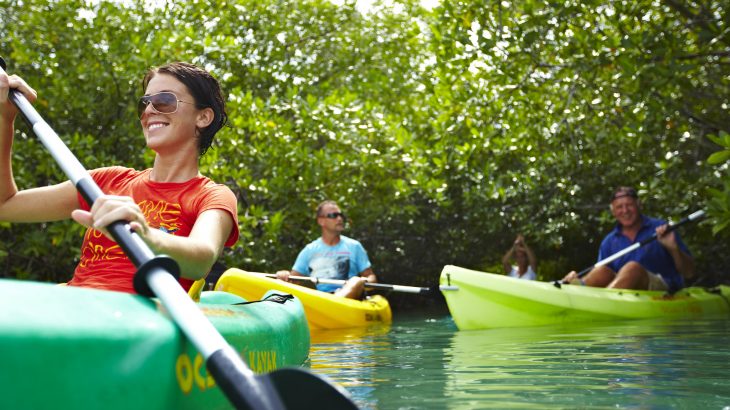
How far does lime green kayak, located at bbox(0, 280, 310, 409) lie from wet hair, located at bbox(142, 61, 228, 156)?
3.68ft

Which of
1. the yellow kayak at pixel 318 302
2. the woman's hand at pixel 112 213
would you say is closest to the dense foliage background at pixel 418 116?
the yellow kayak at pixel 318 302

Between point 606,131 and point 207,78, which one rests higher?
point 606,131

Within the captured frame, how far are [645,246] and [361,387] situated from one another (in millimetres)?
5821

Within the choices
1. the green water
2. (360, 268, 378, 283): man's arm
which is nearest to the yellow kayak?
(360, 268, 378, 283): man's arm

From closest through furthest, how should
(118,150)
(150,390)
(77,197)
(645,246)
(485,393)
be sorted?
(150,390) → (77,197) → (485,393) → (645,246) → (118,150)

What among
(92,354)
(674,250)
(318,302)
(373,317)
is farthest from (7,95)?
(674,250)

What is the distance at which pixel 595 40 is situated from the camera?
7629mm

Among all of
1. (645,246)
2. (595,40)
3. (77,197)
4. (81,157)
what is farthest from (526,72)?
(77,197)

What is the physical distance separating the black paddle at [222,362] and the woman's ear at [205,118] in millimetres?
933

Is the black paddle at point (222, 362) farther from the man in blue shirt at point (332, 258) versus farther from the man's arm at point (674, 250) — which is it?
the man's arm at point (674, 250)

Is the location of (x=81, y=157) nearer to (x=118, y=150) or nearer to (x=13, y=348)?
(x=118, y=150)

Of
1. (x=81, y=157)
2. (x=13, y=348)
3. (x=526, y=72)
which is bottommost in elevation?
(x=13, y=348)

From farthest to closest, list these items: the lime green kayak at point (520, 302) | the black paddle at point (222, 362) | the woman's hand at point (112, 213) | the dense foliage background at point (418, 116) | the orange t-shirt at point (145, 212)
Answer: the dense foliage background at point (418, 116) → the lime green kayak at point (520, 302) → the orange t-shirt at point (145, 212) → the woman's hand at point (112, 213) → the black paddle at point (222, 362)

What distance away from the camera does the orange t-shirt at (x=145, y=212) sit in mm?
2529
